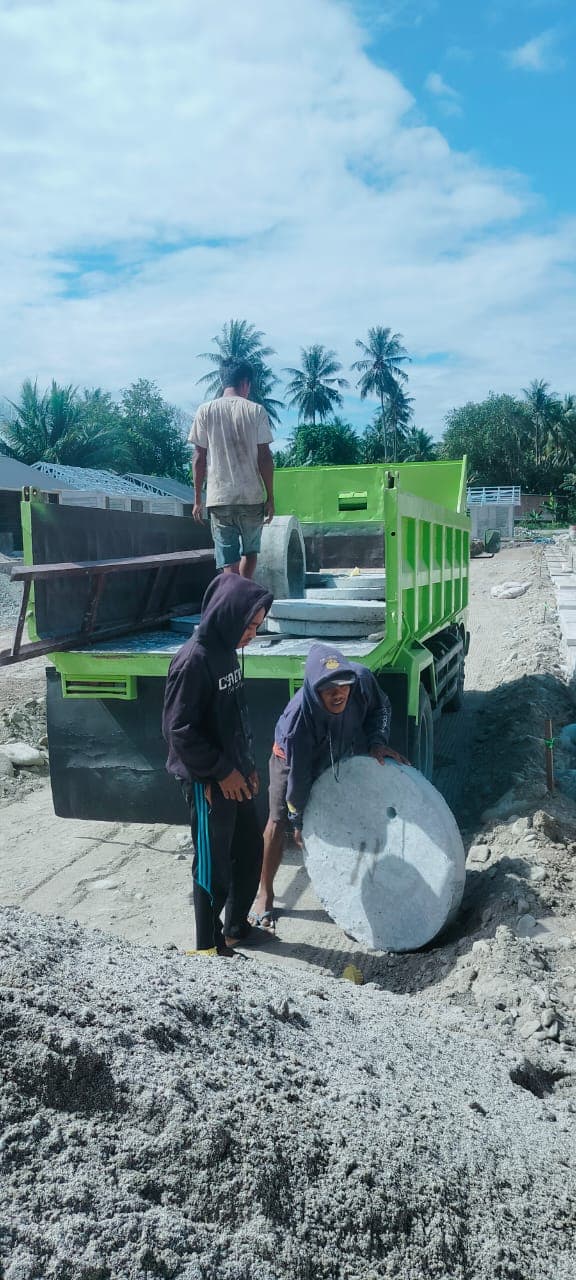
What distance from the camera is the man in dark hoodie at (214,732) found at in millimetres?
3494

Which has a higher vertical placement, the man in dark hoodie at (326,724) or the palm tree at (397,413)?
the palm tree at (397,413)

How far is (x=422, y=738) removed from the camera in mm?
5215

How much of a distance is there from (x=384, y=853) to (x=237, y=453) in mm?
2606

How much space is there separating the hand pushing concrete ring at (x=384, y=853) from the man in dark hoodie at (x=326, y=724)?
8 cm

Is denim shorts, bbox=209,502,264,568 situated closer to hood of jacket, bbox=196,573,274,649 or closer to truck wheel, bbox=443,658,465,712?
hood of jacket, bbox=196,573,274,649

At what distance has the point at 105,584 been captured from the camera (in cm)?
515

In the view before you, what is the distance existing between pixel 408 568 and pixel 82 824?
8.42ft

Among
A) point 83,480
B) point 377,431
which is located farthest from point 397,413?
point 83,480

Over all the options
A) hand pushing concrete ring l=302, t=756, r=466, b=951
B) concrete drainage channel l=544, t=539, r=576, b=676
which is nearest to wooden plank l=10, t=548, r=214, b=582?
hand pushing concrete ring l=302, t=756, r=466, b=951

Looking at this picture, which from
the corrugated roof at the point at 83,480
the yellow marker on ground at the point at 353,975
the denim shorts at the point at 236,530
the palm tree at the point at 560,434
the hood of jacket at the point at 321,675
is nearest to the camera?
the yellow marker on ground at the point at 353,975

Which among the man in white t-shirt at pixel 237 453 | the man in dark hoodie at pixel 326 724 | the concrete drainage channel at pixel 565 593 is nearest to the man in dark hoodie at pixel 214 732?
the man in dark hoodie at pixel 326 724

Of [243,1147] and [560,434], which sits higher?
[560,434]

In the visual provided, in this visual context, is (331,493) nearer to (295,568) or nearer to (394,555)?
(295,568)

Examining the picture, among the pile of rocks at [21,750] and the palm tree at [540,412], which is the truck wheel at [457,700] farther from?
the palm tree at [540,412]
